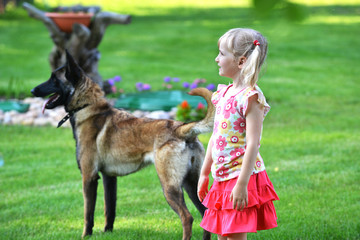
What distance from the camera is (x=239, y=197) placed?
3.00 meters

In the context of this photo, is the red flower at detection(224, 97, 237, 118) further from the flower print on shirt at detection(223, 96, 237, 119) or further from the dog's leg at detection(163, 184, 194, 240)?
the dog's leg at detection(163, 184, 194, 240)

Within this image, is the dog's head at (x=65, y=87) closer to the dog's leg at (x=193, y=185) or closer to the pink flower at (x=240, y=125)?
the dog's leg at (x=193, y=185)

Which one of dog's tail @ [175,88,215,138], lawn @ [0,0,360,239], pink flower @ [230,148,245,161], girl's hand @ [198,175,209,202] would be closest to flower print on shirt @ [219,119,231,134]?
pink flower @ [230,148,245,161]

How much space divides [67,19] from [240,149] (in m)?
7.92

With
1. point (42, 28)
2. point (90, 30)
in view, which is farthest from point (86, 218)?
point (42, 28)

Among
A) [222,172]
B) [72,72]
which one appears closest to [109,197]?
[72,72]

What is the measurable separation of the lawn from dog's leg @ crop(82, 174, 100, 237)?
0.31 ft

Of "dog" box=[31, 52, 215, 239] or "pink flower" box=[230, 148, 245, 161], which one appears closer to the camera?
"pink flower" box=[230, 148, 245, 161]

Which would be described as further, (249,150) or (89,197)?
(89,197)

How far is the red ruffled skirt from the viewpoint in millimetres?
3061

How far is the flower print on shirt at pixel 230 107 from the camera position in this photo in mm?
3096

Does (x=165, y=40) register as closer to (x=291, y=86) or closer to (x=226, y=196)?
(x=291, y=86)

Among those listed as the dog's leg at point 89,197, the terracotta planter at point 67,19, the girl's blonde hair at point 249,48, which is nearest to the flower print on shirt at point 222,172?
the girl's blonde hair at point 249,48

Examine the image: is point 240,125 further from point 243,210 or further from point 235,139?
point 243,210
